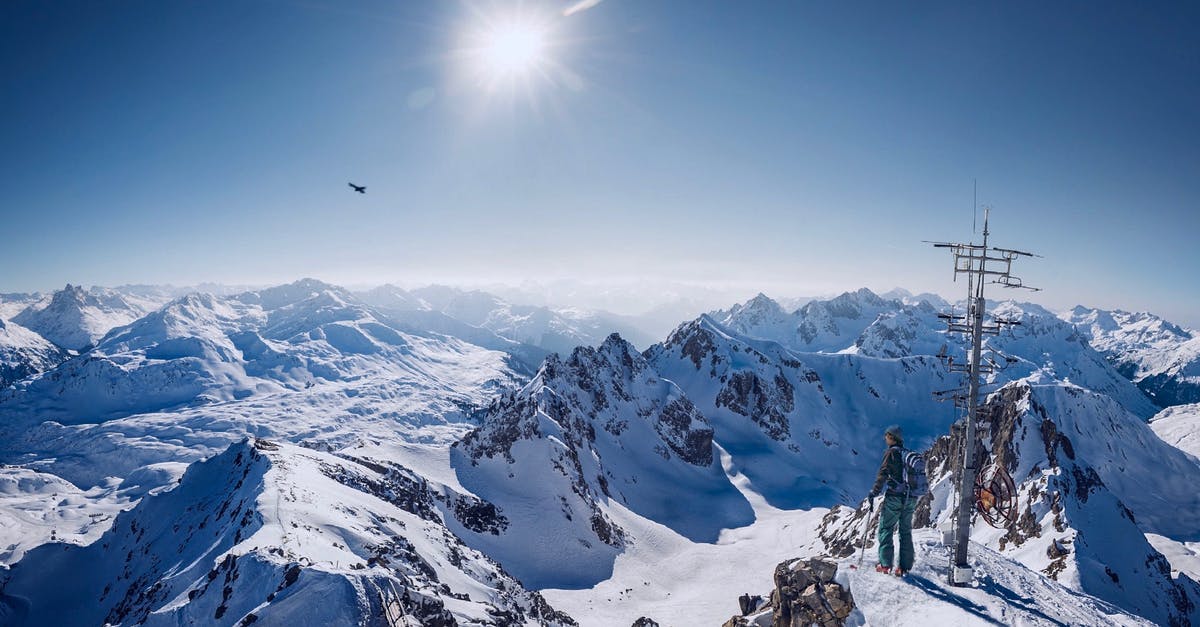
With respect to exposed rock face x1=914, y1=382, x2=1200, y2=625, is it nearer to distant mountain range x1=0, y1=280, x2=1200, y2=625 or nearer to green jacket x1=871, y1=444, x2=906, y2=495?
distant mountain range x1=0, y1=280, x2=1200, y2=625

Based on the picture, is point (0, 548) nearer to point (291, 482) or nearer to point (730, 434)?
point (291, 482)

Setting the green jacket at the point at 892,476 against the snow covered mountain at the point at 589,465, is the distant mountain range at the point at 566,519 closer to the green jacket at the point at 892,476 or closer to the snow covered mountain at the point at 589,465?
the snow covered mountain at the point at 589,465

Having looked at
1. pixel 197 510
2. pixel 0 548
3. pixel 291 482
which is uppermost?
Answer: pixel 291 482

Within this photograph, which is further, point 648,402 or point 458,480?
point 648,402

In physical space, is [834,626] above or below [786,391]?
above

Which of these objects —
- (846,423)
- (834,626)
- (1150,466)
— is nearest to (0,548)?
(834,626)

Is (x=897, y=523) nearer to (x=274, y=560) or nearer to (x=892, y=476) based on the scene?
(x=892, y=476)
